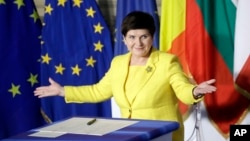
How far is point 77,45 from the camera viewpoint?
3.41 m

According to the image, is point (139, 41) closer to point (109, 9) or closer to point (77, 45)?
point (77, 45)

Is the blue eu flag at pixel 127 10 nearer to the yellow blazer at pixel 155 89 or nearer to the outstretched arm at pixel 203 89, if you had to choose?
the yellow blazer at pixel 155 89

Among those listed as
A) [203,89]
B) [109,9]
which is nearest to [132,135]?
[203,89]

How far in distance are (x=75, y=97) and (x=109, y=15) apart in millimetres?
1365

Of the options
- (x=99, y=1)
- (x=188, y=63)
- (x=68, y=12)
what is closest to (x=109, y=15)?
(x=99, y=1)

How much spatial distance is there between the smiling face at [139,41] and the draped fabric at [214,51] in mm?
891

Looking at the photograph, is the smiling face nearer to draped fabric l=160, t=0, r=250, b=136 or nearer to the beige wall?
draped fabric l=160, t=0, r=250, b=136

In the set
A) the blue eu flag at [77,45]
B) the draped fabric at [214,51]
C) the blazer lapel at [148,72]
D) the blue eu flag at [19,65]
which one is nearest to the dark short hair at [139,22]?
the blazer lapel at [148,72]

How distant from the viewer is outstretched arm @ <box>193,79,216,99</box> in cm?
203

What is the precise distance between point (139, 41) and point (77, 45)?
1215mm

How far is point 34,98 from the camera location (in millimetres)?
3496

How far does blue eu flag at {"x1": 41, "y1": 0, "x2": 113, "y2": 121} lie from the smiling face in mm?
1120

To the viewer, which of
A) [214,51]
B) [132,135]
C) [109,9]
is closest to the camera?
[132,135]

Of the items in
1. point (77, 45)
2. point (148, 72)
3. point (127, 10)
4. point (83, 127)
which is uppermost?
point (127, 10)
